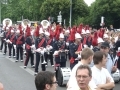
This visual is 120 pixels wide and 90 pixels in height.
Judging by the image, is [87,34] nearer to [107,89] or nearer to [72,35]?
[72,35]

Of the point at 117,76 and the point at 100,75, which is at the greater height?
the point at 100,75

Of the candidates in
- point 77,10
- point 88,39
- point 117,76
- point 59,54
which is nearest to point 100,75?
point 117,76

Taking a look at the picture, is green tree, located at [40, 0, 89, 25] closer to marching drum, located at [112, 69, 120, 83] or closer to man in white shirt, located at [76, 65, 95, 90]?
marching drum, located at [112, 69, 120, 83]

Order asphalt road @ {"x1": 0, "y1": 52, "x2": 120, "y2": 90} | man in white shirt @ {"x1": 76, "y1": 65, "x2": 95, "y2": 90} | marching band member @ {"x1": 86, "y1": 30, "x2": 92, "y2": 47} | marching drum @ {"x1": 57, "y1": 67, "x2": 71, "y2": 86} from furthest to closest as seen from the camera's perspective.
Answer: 1. marching band member @ {"x1": 86, "y1": 30, "x2": 92, "y2": 47}
2. asphalt road @ {"x1": 0, "y1": 52, "x2": 120, "y2": 90}
3. marching drum @ {"x1": 57, "y1": 67, "x2": 71, "y2": 86}
4. man in white shirt @ {"x1": 76, "y1": 65, "x2": 95, "y2": 90}

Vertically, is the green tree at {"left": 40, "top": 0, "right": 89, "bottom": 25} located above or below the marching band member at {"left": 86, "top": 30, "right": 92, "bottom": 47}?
above

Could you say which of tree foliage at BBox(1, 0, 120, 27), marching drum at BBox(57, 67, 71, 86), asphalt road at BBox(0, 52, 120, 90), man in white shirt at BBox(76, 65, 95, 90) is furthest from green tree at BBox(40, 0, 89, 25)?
man in white shirt at BBox(76, 65, 95, 90)

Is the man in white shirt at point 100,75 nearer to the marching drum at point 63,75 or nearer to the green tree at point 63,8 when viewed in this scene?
the marching drum at point 63,75

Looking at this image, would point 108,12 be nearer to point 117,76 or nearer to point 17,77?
point 17,77

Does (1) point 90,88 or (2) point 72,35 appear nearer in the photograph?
(1) point 90,88

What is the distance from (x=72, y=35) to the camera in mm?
14391

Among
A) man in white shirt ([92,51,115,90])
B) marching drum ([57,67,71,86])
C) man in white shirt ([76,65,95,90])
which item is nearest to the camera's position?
man in white shirt ([76,65,95,90])

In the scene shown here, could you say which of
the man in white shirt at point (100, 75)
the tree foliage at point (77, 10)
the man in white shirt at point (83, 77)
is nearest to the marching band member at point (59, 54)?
the man in white shirt at point (100, 75)

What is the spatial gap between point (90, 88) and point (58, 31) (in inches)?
449

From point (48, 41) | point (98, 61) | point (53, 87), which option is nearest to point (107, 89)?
point (98, 61)
